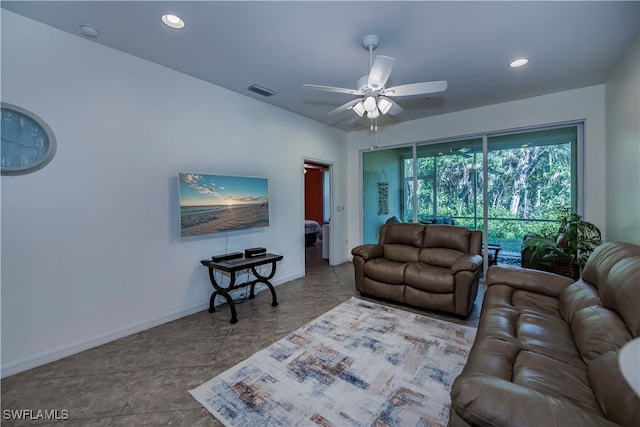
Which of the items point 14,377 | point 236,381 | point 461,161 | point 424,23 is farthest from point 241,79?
point 461,161

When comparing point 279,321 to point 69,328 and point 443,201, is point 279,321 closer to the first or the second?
point 69,328

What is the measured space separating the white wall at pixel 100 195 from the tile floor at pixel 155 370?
0.23 meters

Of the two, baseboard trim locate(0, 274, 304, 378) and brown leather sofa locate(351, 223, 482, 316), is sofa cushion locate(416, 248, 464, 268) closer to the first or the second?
brown leather sofa locate(351, 223, 482, 316)

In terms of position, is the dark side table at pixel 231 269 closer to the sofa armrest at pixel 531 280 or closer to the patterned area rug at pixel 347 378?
the patterned area rug at pixel 347 378

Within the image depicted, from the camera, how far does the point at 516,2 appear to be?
2.02m

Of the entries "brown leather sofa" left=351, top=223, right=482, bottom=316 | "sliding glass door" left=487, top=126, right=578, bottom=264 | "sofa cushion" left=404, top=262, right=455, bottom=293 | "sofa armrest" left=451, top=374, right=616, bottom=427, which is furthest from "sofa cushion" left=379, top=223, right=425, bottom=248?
"sofa armrest" left=451, top=374, right=616, bottom=427

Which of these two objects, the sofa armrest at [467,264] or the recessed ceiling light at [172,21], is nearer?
the recessed ceiling light at [172,21]

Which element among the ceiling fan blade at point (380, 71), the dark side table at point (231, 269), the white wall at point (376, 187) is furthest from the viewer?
the white wall at point (376, 187)

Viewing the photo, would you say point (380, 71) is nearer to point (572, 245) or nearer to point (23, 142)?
point (23, 142)

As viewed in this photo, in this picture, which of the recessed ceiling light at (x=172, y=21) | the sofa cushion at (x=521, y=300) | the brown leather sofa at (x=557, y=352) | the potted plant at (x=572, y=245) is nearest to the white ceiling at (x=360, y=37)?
the recessed ceiling light at (x=172, y=21)

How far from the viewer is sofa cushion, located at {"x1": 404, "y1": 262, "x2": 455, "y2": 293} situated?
10.0 feet

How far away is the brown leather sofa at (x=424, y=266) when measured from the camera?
9.89 feet

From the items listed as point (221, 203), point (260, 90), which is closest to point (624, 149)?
point (260, 90)

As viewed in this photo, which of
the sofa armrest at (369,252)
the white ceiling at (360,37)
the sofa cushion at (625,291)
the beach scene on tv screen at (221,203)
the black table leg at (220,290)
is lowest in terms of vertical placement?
the black table leg at (220,290)
